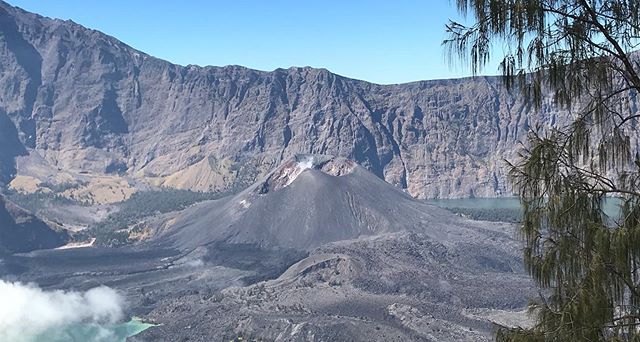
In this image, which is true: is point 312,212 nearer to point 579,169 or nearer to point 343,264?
point 343,264

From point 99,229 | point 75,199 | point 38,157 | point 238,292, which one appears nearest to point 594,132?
point 238,292

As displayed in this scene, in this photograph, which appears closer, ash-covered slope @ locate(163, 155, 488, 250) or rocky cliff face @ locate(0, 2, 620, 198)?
ash-covered slope @ locate(163, 155, 488, 250)

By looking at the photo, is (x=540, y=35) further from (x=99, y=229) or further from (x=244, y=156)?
(x=244, y=156)

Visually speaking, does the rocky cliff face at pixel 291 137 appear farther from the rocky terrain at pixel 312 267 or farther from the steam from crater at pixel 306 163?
the steam from crater at pixel 306 163

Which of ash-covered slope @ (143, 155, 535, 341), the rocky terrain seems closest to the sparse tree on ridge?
ash-covered slope @ (143, 155, 535, 341)

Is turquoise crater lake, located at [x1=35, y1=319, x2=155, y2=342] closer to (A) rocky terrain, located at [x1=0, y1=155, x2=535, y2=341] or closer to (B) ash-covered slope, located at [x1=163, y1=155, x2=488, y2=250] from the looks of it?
(A) rocky terrain, located at [x1=0, y1=155, x2=535, y2=341]

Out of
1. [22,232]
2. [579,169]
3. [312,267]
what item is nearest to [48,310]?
[312,267]

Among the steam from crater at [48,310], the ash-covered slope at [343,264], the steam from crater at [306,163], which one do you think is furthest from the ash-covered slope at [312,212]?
the steam from crater at [48,310]
